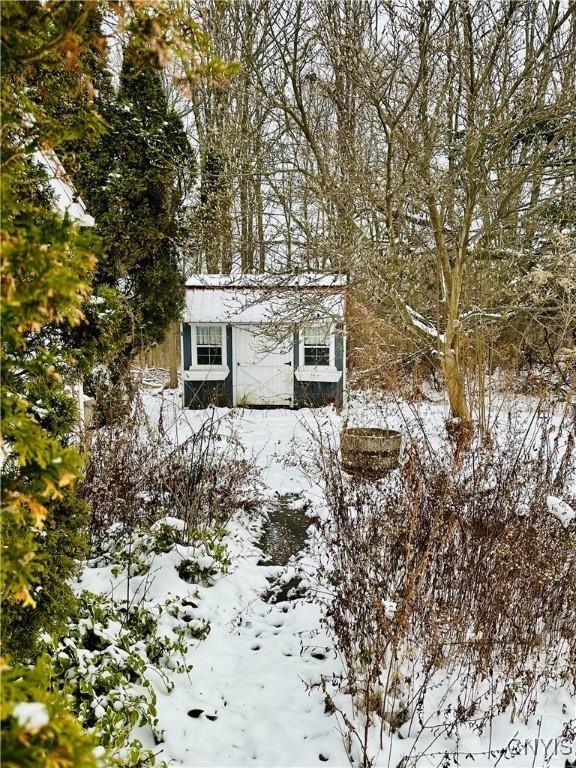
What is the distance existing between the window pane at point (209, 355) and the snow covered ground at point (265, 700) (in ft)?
24.9

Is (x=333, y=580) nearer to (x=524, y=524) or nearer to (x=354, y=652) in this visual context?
(x=354, y=652)

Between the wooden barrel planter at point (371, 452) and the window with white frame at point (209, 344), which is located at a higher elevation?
the window with white frame at point (209, 344)

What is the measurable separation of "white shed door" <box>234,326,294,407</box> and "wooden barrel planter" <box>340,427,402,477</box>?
5251 millimetres

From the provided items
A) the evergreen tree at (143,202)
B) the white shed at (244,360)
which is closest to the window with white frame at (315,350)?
the white shed at (244,360)

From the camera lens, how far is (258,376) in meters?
11.6

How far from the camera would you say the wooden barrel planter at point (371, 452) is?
569 cm

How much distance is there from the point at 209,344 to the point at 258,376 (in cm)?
130

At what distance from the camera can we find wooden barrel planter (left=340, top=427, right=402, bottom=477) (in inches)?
224

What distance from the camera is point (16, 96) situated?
47.0 inches

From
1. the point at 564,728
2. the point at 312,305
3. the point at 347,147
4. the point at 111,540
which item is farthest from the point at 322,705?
the point at 347,147

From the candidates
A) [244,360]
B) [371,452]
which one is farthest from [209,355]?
[371,452]

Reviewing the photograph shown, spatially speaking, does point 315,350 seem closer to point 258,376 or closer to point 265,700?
point 258,376

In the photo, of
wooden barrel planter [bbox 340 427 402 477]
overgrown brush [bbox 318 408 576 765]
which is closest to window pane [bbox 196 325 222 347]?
wooden barrel planter [bbox 340 427 402 477]

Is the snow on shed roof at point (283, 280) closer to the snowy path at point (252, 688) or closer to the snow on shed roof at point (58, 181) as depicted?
the snow on shed roof at point (58, 181)
